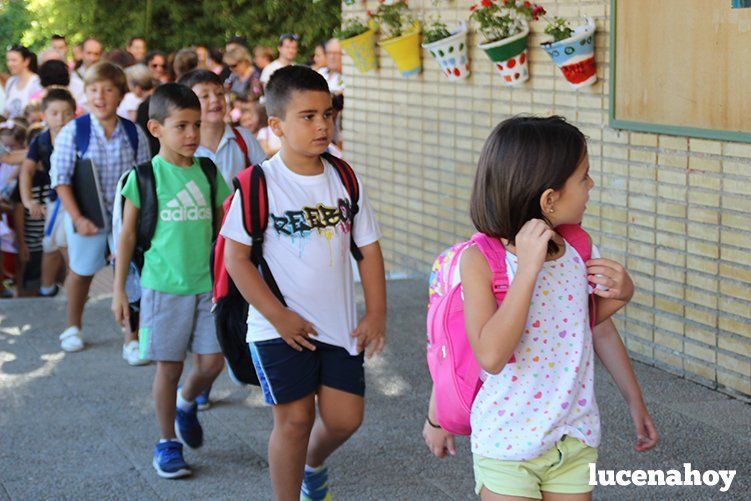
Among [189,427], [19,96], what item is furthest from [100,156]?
[19,96]

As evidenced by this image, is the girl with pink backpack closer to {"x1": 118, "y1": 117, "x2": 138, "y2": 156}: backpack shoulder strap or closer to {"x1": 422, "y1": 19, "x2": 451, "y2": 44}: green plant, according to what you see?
{"x1": 118, "y1": 117, "x2": 138, "y2": 156}: backpack shoulder strap

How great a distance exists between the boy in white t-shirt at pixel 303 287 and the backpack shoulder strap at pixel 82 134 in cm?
326

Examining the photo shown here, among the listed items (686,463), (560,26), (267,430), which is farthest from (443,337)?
(560,26)

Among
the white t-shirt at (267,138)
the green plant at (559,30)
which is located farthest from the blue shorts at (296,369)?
the white t-shirt at (267,138)

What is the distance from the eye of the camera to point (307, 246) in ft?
14.4

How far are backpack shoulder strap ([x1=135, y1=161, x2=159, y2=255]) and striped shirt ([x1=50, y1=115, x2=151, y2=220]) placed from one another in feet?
6.78

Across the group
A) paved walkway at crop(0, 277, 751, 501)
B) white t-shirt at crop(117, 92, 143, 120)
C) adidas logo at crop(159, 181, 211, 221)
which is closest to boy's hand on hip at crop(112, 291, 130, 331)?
adidas logo at crop(159, 181, 211, 221)

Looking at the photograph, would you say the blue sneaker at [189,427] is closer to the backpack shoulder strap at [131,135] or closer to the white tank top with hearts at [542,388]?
the backpack shoulder strap at [131,135]

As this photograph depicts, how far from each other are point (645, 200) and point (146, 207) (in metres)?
2.87

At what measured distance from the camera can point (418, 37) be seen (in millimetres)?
9328

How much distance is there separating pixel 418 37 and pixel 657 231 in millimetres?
3219

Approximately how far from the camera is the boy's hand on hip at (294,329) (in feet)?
14.1

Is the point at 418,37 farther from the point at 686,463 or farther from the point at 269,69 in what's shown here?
the point at 269,69

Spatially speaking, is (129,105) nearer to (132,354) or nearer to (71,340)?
(71,340)
